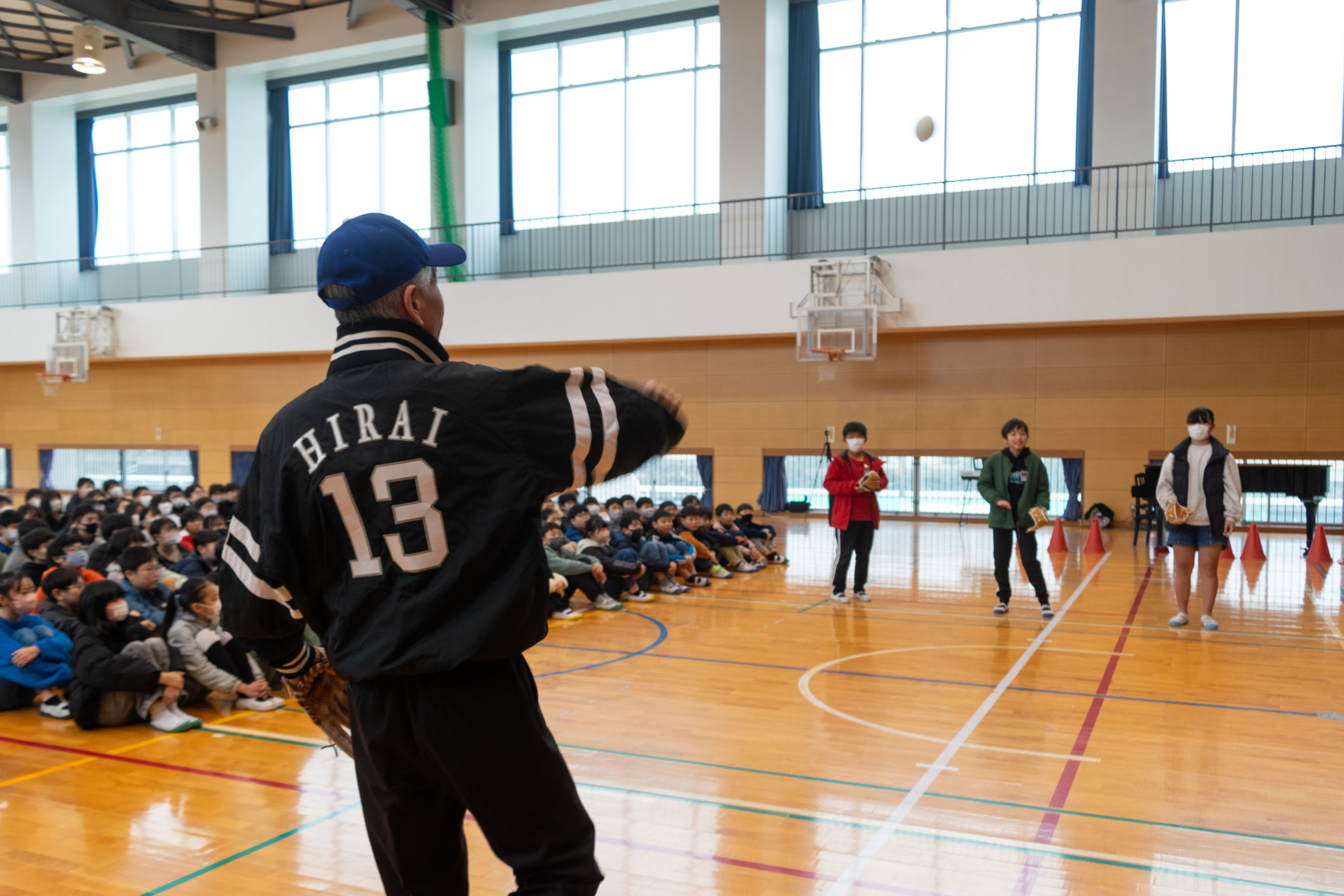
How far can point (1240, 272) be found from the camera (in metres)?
14.0

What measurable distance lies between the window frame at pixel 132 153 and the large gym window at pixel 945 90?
14664 millimetres

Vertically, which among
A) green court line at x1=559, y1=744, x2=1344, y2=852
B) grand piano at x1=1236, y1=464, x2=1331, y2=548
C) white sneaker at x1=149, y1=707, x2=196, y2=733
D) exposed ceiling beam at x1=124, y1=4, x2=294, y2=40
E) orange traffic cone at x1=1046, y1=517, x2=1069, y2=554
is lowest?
orange traffic cone at x1=1046, y1=517, x2=1069, y2=554

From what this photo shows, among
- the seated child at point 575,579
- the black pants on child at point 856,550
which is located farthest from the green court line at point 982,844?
the black pants on child at point 856,550

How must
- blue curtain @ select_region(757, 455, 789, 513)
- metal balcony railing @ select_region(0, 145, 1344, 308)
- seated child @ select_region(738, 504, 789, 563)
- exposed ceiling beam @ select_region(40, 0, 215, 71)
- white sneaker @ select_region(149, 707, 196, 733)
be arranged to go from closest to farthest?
white sneaker @ select_region(149, 707, 196, 733) < seated child @ select_region(738, 504, 789, 563) < metal balcony railing @ select_region(0, 145, 1344, 308) < exposed ceiling beam @ select_region(40, 0, 215, 71) < blue curtain @ select_region(757, 455, 789, 513)

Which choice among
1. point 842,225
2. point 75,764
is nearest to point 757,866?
point 75,764

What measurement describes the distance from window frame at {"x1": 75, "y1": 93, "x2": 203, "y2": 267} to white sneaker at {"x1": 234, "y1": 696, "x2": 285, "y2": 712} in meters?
19.3

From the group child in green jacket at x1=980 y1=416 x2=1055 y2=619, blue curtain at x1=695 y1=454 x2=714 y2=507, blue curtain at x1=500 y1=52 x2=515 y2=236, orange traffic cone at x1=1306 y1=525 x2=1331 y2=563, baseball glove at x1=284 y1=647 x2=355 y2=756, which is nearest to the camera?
baseball glove at x1=284 y1=647 x2=355 y2=756

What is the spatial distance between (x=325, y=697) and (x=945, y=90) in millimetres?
17865

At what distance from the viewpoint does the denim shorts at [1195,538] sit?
7.51 m

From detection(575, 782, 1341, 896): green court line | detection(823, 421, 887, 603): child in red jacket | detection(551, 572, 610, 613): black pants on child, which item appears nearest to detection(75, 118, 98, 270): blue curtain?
detection(551, 572, 610, 613): black pants on child

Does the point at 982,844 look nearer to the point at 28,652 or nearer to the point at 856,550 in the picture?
the point at 28,652

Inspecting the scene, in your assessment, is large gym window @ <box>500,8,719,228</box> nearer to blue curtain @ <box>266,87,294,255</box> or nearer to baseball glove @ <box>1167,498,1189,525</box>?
blue curtain @ <box>266,87,294,255</box>

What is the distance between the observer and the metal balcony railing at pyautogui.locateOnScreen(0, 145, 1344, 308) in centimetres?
1543

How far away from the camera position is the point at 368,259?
185 centimetres
